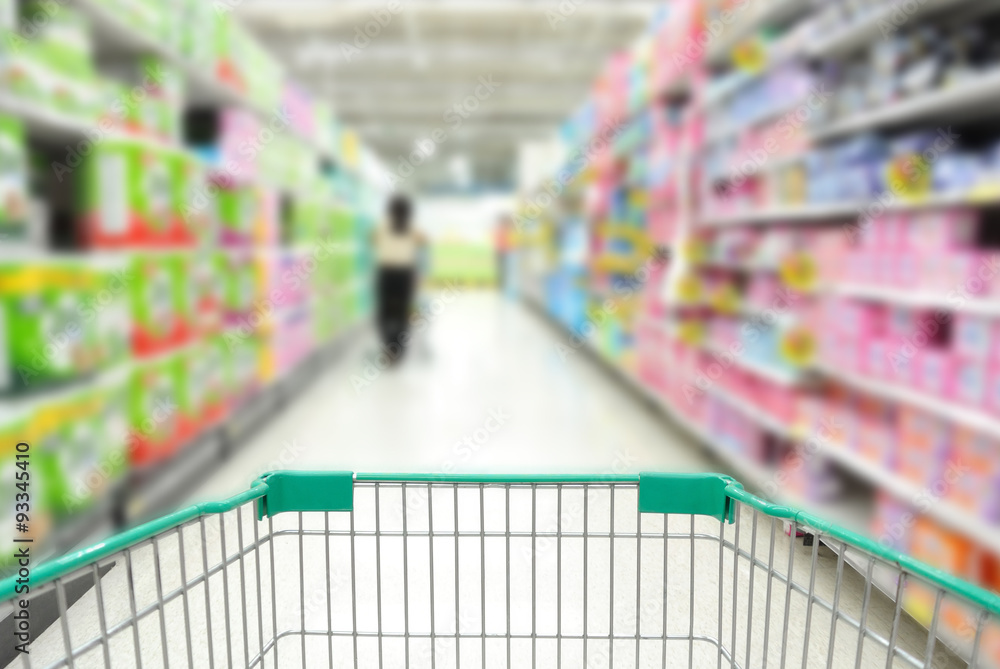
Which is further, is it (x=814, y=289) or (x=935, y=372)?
Result: (x=814, y=289)

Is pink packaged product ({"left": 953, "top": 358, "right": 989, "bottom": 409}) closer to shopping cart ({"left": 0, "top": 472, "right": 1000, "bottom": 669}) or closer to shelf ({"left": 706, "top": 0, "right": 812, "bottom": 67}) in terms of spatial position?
shopping cart ({"left": 0, "top": 472, "right": 1000, "bottom": 669})

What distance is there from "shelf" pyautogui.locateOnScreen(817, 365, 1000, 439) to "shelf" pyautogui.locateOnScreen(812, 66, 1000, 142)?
89cm

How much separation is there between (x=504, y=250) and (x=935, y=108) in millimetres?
18935

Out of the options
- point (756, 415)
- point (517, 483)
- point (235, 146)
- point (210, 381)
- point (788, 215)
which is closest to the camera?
point (517, 483)

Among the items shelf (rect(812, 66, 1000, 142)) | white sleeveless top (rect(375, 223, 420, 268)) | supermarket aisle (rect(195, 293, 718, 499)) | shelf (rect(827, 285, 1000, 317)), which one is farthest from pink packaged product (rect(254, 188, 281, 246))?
shelf (rect(827, 285, 1000, 317))

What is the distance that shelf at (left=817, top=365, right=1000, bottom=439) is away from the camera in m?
1.92

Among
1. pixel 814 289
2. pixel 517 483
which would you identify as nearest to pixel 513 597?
pixel 517 483

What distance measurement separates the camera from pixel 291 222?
5.79 metres

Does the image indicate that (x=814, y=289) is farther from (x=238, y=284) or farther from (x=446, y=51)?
(x=446, y=51)

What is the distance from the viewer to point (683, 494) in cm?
105

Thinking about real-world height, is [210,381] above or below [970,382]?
below

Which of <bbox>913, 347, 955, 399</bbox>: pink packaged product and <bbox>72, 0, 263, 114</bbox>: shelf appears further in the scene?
<bbox>72, 0, 263, 114</bbox>: shelf

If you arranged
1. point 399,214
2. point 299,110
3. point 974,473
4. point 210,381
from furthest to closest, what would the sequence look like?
point 399,214
point 299,110
point 210,381
point 974,473

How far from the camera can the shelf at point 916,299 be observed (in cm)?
191
